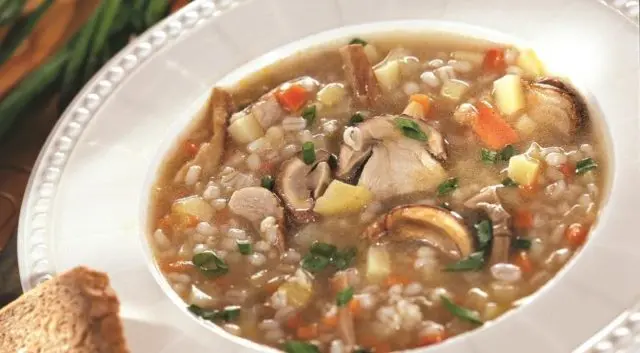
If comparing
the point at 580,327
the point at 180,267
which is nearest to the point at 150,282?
the point at 180,267

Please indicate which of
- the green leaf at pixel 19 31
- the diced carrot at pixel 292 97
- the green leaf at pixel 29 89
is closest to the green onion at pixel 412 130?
the diced carrot at pixel 292 97

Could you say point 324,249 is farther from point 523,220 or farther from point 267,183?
point 523,220

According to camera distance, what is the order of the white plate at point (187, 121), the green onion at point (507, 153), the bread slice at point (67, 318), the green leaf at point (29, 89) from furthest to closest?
1. the green leaf at point (29, 89)
2. the green onion at point (507, 153)
3. the bread slice at point (67, 318)
4. the white plate at point (187, 121)

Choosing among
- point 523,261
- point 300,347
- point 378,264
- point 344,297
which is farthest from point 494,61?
point 300,347

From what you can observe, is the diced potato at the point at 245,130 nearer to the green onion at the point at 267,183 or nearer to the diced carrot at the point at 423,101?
the green onion at the point at 267,183

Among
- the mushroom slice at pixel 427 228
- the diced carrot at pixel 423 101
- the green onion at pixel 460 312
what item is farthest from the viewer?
the diced carrot at pixel 423 101

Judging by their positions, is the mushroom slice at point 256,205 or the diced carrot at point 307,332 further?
the mushroom slice at point 256,205

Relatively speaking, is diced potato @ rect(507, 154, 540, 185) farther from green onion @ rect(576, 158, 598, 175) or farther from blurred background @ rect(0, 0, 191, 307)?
blurred background @ rect(0, 0, 191, 307)
